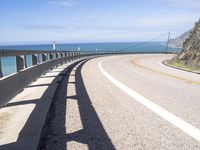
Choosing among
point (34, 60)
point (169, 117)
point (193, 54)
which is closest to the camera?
point (169, 117)

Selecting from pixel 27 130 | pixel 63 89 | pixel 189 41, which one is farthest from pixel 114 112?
pixel 189 41

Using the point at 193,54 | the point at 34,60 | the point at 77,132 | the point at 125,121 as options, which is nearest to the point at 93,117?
the point at 125,121

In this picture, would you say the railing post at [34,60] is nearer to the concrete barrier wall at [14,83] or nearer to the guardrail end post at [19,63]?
the concrete barrier wall at [14,83]

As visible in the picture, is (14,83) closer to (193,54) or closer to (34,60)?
(34,60)

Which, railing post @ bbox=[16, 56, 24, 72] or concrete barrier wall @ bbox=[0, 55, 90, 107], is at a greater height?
railing post @ bbox=[16, 56, 24, 72]

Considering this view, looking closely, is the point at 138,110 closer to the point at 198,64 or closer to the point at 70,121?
the point at 70,121

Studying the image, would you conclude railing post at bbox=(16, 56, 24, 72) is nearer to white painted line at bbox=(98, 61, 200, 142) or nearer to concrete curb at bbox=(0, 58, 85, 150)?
concrete curb at bbox=(0, 58, 85, 150)

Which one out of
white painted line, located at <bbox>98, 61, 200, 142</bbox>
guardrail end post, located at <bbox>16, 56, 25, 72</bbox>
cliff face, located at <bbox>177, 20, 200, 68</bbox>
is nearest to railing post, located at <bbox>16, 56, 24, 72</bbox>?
guardrail end post, located at <bbox>16, 56, 25, 72</bbox>

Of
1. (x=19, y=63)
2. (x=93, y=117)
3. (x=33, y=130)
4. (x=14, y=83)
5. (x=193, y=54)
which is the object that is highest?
(x=19, y=63)

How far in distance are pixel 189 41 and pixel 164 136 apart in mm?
31583

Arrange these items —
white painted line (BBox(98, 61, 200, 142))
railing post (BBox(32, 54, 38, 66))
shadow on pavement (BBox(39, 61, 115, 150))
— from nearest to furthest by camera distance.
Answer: shadow on pavement (BBox(39, 61, 115, 150))
white painted line (BBox(98, 61, 200, 142))
railing post (BBox(32, 54, 38, 66))

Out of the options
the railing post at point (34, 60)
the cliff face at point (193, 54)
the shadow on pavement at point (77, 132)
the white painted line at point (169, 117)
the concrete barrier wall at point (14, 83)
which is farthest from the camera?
the cliff face at point (193, 54)

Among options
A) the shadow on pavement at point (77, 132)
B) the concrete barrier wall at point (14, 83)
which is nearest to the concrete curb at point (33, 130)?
the shadow on pavement at point (77, 132)

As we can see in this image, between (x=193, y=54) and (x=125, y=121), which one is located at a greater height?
(x=125, y=121)
